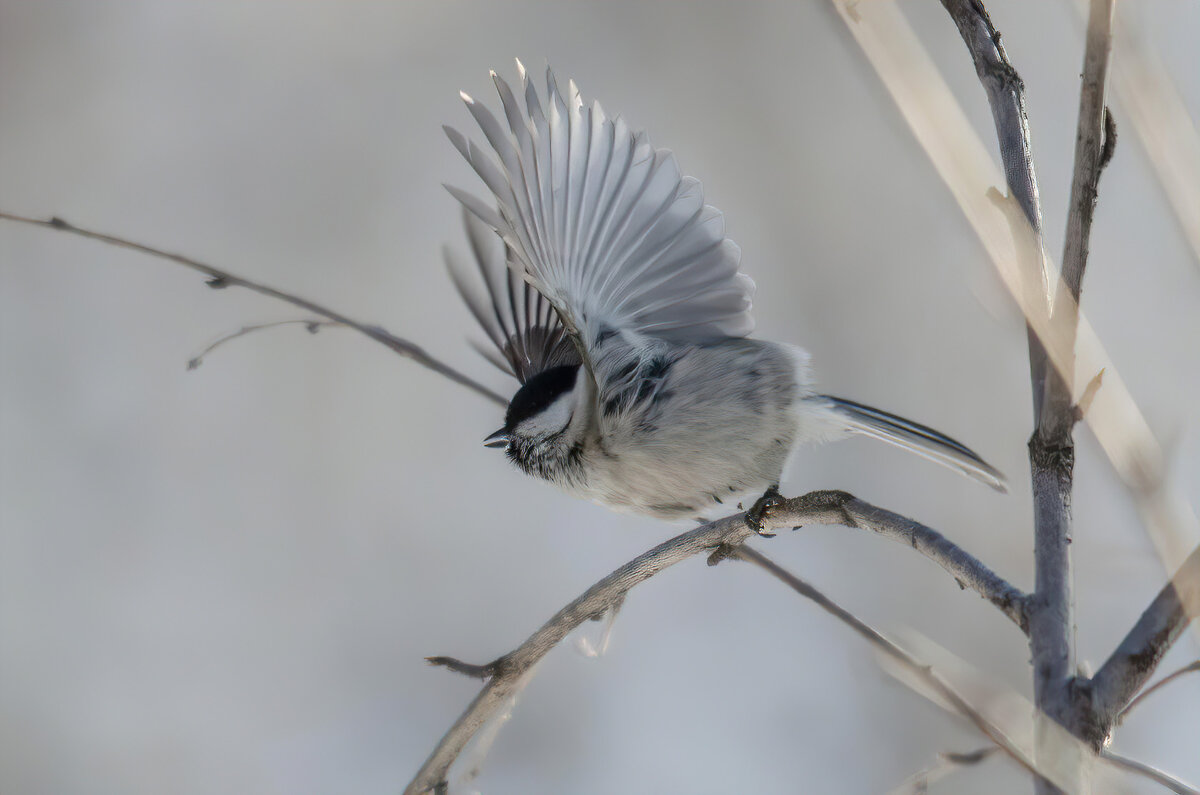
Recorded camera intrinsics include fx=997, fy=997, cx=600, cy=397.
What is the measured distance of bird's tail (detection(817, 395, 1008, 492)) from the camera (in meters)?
1.42

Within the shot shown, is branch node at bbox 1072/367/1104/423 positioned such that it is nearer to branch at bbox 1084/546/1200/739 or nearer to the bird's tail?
branch at bbox 1084/546/1200/739

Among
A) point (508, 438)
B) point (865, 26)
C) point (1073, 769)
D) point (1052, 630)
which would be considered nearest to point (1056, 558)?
point (1052, 630)

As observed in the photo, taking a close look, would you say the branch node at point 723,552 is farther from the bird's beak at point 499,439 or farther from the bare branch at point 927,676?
the bird's beak at point 499,439

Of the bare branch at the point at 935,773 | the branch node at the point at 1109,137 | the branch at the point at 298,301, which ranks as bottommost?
the bare branch at the point at 935,773

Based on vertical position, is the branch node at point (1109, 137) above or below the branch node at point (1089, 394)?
above

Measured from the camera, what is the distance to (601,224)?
1.47 metres

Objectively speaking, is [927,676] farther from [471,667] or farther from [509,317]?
[509,317]

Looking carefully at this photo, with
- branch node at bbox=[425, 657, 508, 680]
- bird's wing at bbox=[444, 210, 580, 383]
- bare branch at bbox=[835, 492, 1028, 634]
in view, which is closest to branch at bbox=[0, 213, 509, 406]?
branch node at bbox=[425, 657, 508, 680]

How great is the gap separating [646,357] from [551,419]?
20cm

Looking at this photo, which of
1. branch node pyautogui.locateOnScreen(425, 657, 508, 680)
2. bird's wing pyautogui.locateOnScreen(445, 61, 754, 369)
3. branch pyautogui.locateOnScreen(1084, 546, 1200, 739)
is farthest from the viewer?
bird's wing pyautogui.locateOnScreen(445, 61, 754, 369)

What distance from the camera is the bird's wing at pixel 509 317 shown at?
207 cm

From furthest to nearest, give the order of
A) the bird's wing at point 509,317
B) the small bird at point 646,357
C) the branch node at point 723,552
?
1. the bird's wing at point 509,317
2. the small bird at point 646,357
3. the branch node at point 723,552

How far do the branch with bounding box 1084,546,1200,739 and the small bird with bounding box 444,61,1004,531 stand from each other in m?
0.91

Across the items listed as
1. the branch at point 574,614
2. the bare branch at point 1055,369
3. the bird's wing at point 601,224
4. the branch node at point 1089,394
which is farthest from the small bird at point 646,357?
the branch node at point 1089,394
